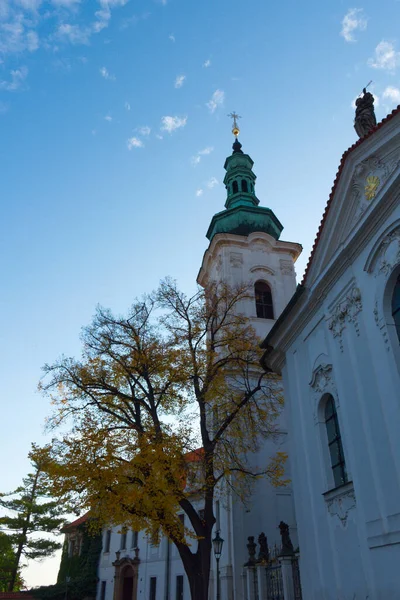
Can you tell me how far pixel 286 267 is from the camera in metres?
27.5

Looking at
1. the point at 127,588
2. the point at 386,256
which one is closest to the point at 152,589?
the point at 127,588

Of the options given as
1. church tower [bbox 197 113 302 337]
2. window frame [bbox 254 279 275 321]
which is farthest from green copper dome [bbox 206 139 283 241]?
window frame [bbox 254 279 275 321]

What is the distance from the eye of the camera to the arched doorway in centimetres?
2961

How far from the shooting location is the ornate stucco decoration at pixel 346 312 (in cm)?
978

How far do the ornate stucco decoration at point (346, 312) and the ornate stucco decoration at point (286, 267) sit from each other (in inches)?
653

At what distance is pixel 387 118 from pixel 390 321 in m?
3.88

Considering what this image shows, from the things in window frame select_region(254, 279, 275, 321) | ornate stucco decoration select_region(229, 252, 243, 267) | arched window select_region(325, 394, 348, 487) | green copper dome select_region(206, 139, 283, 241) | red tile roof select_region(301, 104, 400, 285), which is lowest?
arched window select_region(325, 394, 348, 487)

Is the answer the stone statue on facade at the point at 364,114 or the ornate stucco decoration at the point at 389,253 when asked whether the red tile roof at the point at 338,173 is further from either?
the ornate stucco decoration at the point at 389,253

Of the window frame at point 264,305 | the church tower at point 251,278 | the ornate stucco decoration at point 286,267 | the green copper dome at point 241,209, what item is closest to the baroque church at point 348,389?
the church tower at point 251,278

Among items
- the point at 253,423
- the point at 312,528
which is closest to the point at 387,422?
the point at 312,528

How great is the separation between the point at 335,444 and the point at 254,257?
56.7 ft

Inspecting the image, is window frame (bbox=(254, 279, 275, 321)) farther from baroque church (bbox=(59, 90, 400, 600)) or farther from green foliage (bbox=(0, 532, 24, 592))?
green foliage (bbox=(0, 532, 24, 592))

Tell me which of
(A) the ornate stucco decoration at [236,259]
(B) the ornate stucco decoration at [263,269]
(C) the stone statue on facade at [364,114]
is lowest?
(C) the stone statue on facade at [364,114]

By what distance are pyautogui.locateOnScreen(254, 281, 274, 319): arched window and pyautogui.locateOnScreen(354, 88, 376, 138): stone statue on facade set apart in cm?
1460
